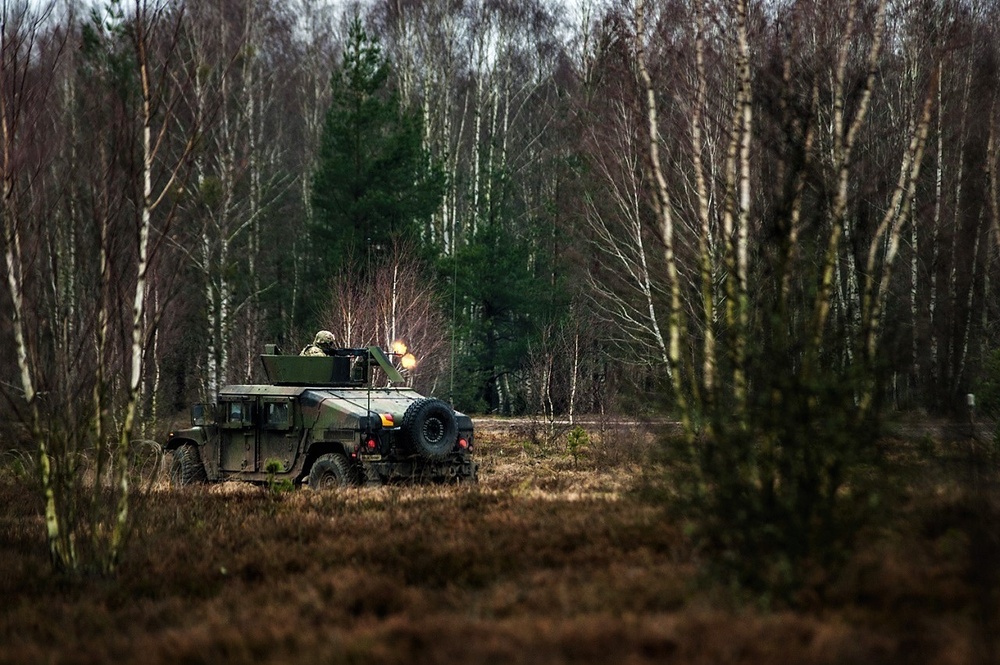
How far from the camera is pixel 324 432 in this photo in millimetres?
14945

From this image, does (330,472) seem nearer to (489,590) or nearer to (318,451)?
(318,451)

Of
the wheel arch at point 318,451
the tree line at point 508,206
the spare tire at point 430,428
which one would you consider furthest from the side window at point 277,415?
the tree line at point 508,206

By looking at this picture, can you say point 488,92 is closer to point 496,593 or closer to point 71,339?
point 71,339

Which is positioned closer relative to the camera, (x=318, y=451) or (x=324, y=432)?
(x=324, y=432)

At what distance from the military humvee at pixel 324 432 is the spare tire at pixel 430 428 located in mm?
13

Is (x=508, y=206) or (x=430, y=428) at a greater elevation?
(x=508, y=206)

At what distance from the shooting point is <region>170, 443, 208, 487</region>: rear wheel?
53.3 feet

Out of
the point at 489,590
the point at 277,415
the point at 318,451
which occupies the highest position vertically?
the point at 277,415

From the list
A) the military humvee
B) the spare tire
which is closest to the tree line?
the military humvee

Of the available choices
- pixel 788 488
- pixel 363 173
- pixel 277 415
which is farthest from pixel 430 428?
pixel 363 173

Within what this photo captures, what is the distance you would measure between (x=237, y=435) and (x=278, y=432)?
75cm

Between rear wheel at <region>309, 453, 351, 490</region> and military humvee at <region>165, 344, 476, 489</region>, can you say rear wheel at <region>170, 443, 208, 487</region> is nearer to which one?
military humvee at <region>165, 344, 476, 489</region>

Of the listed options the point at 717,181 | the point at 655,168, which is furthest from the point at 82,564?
the point at 717,181

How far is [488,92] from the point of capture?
41875mm
